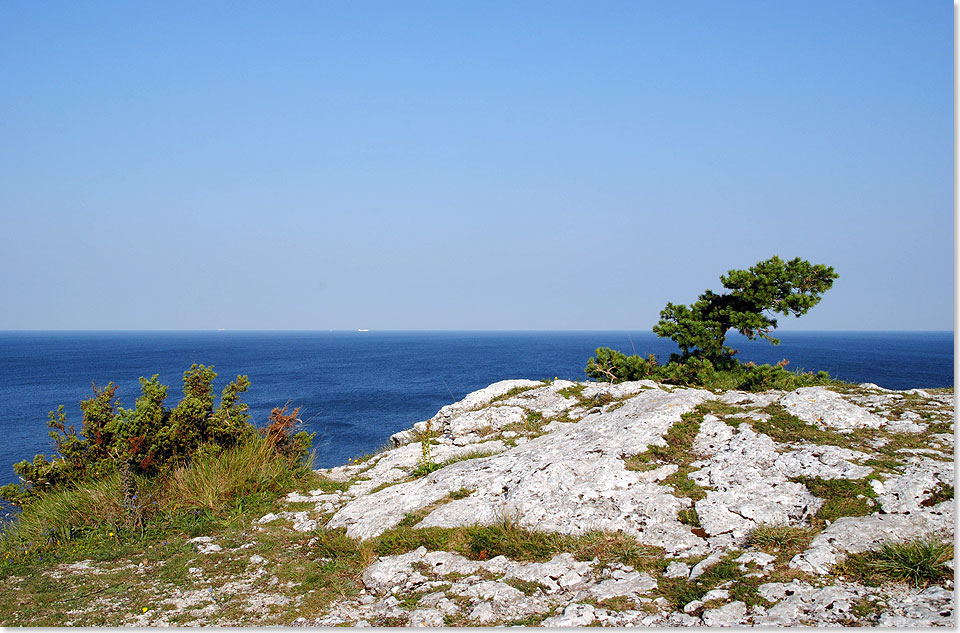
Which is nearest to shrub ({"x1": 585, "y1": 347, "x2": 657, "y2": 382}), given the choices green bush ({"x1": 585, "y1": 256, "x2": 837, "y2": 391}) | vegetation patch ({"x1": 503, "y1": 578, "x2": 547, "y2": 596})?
green bush ({"x1": 585, "y1": 256, "x2": 837, "y2": 391})

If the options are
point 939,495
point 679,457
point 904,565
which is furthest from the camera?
point 679,457

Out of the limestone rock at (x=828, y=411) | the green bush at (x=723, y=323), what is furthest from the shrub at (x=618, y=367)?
the limestone rock at (x=828, y=411)

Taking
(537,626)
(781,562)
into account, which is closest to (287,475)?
(537,626)

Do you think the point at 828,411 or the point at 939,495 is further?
the point at 828,411

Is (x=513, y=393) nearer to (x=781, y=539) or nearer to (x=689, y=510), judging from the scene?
(x=689, y=510)

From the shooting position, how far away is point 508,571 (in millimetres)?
5777

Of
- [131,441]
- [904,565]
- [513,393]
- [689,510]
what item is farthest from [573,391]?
[131,441]

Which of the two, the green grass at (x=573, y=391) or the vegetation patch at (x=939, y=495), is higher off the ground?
the green grass at (x=573, y=391)

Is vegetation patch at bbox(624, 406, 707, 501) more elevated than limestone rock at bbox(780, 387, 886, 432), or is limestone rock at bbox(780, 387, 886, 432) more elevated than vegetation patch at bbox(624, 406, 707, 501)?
limestone rock at bbox(780, 387, 886, 432)

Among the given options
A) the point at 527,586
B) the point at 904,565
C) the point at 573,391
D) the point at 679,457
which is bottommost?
the point at 527,586

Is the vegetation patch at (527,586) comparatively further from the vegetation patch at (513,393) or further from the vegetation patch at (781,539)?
the vegetation patch at (513,393)

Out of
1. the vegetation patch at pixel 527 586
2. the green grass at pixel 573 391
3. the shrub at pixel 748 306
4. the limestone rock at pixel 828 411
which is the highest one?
the shrub at pixel 748 306

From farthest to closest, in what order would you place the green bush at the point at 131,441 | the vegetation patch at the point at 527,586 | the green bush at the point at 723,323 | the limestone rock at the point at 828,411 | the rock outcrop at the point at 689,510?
1. the green bush at the point at 723,323
2. the green bush at the point at 131,441
3. the limestone rock at the point at 828,411
4. the vegetation patch at the point at 527,586
5. the rock outcrop at the point at 689,510

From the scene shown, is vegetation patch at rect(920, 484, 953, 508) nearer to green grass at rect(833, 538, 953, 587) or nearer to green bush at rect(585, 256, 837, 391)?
green grass at rect(833, 538, 953, 587)
